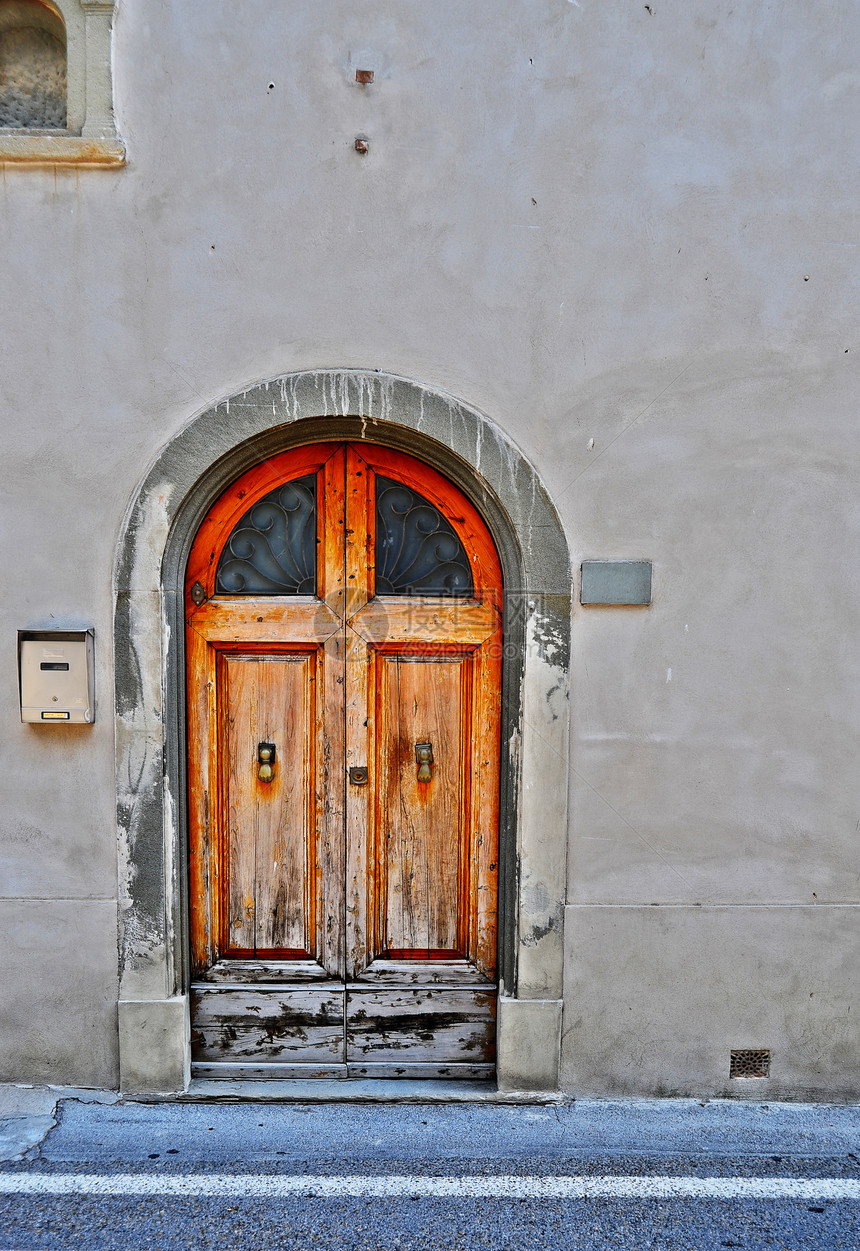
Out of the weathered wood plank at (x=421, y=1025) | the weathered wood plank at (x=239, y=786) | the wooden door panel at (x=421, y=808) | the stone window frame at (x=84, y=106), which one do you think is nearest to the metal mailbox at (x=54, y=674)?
the weathered wood plank at (x=239, y=786)

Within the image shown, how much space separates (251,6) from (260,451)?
1638 millimetres

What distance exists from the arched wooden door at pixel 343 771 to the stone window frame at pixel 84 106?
131 cm

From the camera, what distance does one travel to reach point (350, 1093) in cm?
324

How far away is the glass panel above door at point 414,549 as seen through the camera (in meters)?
3.31

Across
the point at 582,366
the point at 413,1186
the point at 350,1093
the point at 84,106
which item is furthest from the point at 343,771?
the point at 84,106

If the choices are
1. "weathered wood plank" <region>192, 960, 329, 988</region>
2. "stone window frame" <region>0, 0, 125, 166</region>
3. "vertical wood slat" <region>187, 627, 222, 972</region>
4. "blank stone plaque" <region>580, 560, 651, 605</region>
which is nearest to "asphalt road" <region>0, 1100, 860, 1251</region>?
"weathered wood plank" <region>192, 960, 329, 988</region>

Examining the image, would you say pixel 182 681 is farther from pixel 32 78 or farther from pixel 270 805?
pixel 32 78

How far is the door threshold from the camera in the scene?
321 centimetres

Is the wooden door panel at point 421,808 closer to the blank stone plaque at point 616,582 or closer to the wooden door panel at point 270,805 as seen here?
the wooden door panel at point 270,805

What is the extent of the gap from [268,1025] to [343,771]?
1138mm

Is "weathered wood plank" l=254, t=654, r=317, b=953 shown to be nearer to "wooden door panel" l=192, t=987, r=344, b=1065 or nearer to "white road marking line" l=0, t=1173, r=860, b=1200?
"wooden door panel" l=192, t=987, r=344, b=1065

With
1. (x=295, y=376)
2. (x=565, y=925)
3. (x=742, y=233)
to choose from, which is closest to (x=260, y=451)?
(x=295, y=376)

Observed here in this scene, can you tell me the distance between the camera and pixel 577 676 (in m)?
3.18

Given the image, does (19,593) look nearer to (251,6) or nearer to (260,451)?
(260,451)
